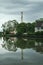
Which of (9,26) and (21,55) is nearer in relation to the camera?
(21,55)

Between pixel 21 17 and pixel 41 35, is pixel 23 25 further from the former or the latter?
pixel 41 35

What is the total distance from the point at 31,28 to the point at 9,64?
87.5 meters

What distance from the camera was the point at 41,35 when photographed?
66.4 m

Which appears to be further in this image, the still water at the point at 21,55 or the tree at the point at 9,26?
the tree at the point at 9,26

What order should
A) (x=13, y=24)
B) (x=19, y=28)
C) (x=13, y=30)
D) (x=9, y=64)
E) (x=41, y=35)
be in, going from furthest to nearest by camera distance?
(x=13, y=24) → (x=13, y=30) → (x=19, y=28) → (x=41, y=35) → (x=9, y=64)

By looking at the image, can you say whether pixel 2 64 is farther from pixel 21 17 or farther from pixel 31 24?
pixel 31 24

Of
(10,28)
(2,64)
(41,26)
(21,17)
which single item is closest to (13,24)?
(10,28)

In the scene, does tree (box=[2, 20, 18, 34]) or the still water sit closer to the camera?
the still water

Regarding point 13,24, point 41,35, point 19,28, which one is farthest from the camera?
point 13,24

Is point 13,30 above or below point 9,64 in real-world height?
below

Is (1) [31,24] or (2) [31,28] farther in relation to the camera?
(1) [31,24]

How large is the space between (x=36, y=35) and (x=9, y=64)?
181ft

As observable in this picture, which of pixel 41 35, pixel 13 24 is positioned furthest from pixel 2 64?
pixel 13 24

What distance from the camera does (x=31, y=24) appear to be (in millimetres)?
106875
